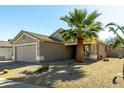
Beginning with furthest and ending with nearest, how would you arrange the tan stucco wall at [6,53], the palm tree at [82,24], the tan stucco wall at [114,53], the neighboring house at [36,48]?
the tan stucco wall at [114,53]
the tan stucco wall at [6,53]
the neighboring house at [36,48]
the palm tree at [82,24]

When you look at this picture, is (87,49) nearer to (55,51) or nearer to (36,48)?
(55,51)

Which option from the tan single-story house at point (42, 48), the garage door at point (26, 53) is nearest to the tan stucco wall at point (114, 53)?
the tan single-story house at point (42, 48)

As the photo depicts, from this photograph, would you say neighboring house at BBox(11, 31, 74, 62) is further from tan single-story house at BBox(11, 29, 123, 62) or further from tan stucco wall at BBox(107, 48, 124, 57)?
tan stucco wall at BBox(107, 48, 124, 57)

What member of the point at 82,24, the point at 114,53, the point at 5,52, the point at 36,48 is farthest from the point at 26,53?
the point at 114,53

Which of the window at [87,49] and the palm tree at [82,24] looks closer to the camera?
the palm tree at [82,24]

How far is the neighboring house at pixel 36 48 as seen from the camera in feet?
78.9

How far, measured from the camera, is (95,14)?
72.7 feet

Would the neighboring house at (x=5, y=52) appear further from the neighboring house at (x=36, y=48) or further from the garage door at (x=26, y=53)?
the garage door at (x=26, y=53)

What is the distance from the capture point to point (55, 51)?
88.2 feet

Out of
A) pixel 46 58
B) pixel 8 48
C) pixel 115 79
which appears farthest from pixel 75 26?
pixel 8 48

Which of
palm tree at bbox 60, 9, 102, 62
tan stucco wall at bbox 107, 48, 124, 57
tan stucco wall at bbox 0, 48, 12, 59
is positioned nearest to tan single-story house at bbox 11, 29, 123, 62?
palm tree at bbox 60, 9, 102, 62

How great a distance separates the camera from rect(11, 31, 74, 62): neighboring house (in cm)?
2405

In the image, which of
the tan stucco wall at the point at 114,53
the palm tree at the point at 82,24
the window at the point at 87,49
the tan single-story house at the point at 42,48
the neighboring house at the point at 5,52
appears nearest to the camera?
the palm tree at the point at 82,24
